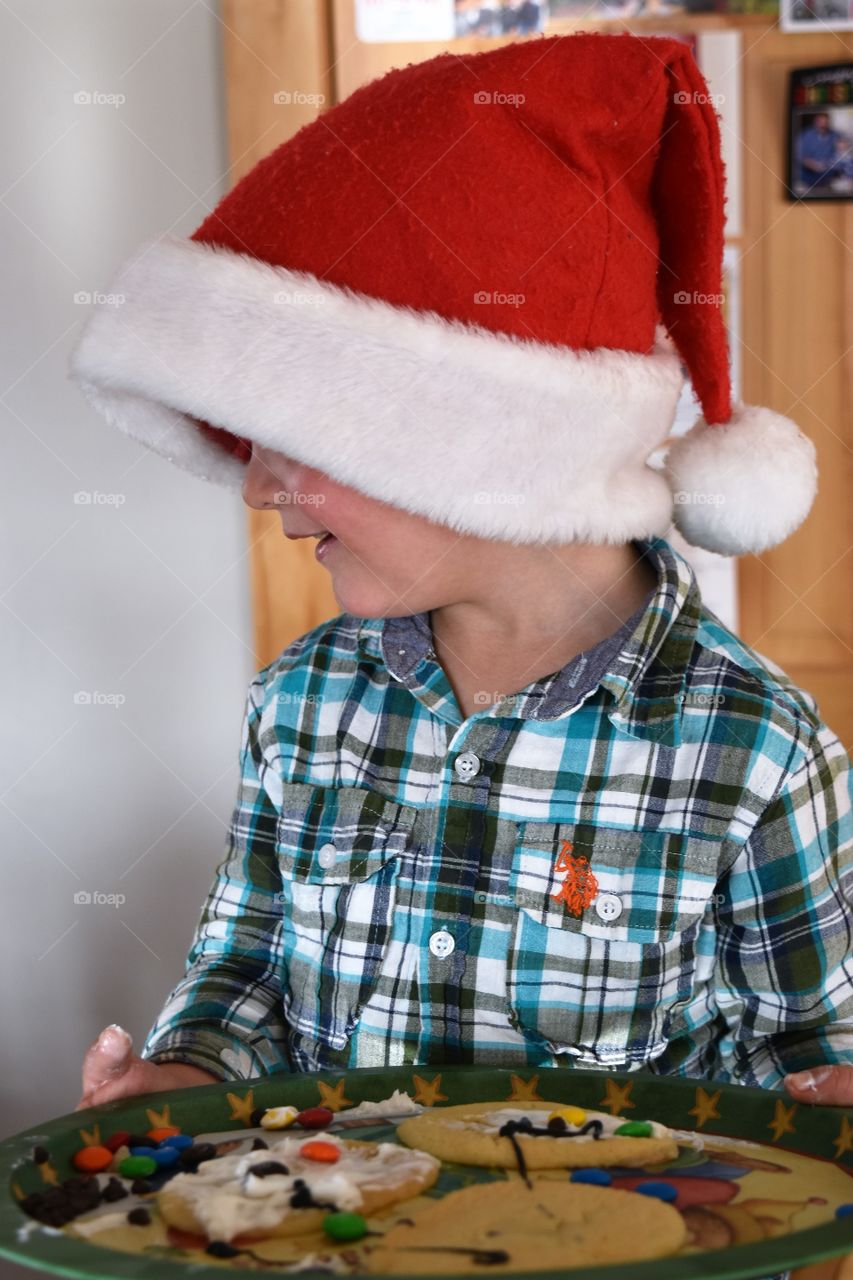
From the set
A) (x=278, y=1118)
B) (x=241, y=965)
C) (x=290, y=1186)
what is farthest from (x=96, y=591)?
(x=290, y=1186)

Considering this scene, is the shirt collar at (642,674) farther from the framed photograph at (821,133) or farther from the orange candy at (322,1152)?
the framed photograph at (821,133)

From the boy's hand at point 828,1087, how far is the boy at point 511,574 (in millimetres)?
103

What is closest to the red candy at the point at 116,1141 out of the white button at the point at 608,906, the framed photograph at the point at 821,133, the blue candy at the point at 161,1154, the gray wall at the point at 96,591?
the blue candy at the point at 161,1154

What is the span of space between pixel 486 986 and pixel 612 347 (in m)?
0.44

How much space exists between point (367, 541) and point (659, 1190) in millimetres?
440

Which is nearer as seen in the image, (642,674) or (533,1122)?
(533,1122)

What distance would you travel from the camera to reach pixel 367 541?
876mm

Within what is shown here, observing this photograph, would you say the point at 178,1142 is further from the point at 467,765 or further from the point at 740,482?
the point at 740,482

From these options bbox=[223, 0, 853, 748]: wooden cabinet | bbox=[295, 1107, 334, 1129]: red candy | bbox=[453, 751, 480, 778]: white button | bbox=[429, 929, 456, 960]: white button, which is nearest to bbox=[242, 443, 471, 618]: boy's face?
bbox=[453, 751, 480, 778]: white button

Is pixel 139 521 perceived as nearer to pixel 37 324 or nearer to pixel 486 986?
pixel 37 324

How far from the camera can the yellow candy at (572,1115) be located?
0.71 metres

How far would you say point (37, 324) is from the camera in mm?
1446

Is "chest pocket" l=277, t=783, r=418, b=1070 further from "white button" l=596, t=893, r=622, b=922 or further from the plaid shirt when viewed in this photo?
"white button" l=596, t=893, r=622, b=922

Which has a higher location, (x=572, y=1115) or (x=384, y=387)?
(x=384, y=387)
